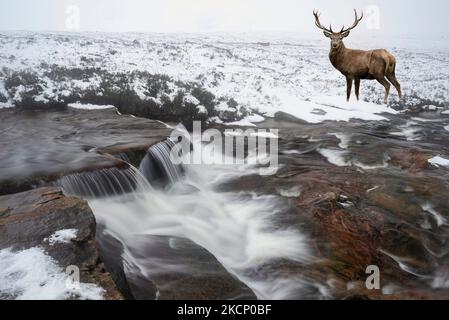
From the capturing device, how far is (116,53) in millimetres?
21984

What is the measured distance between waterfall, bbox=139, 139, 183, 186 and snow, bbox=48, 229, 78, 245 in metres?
3.66

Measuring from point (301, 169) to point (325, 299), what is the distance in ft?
13.9

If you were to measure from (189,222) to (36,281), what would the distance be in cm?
341

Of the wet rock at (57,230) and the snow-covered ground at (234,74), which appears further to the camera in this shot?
the snow-covered ground at (234,74)

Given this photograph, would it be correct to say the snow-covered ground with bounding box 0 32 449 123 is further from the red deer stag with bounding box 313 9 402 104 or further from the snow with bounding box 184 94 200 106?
the red deer stag with bounding box 313 9 402 104

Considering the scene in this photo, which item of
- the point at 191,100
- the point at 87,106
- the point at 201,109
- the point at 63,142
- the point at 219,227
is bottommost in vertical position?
the point at 219,227

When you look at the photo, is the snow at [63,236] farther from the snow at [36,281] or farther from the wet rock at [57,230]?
the snow at [36,281]

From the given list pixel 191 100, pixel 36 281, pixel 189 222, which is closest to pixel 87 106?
pixel 191 100

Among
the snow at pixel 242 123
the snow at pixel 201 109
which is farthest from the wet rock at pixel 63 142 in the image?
the snow at pixel 242 123

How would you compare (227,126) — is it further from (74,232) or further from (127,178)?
(74,232)

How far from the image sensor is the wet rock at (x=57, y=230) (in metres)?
3.76

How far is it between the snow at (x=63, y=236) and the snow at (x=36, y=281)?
0.72 feet

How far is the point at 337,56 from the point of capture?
239 inches

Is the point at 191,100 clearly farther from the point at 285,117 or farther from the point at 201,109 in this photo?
the point at 285,117
